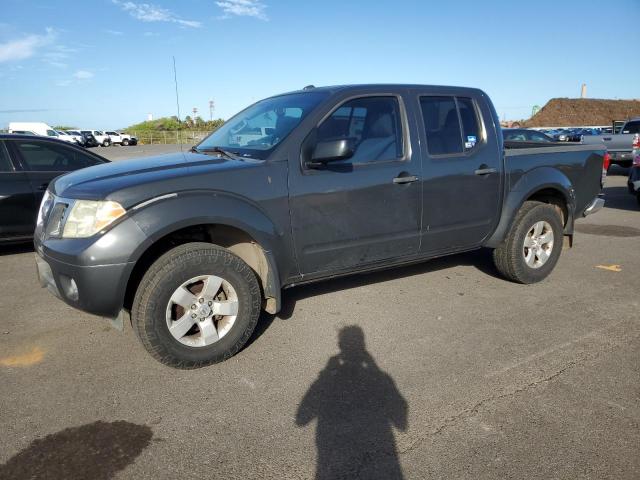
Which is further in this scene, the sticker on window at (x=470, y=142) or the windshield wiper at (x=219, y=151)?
the sticker on window at (x=470, y=142)

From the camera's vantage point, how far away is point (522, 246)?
4730 millimetres

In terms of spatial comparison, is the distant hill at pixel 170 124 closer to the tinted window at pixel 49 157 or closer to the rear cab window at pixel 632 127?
the rear cab window at pixel 632 127

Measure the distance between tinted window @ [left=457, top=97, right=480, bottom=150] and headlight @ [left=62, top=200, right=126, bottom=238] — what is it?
9.88 feet

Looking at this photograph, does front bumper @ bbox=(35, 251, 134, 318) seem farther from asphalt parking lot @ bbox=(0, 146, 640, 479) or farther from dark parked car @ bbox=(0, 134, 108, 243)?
dark parked car @ bbox=(0, 134, 108, 243)

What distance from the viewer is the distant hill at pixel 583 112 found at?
58156mm

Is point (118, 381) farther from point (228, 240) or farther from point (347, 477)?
point (347, 477)

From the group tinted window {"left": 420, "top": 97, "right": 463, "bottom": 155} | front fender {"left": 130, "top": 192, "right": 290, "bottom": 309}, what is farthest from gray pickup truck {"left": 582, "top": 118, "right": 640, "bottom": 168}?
front fender {"left": 130, "top": 192, "right": 290, "bottom": 309}

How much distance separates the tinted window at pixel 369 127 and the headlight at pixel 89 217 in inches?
62.6

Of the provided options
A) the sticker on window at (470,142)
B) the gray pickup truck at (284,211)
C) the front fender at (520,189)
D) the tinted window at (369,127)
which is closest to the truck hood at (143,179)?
the gray pickup truck at (284,211)

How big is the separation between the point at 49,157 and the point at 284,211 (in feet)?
14.5

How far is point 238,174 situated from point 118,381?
1555 mm

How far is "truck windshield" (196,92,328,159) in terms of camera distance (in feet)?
12.1

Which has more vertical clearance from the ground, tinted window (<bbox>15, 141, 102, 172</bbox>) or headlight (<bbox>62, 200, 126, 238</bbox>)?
tinted window (<bbox>15, 141, 102, 172</bbox>)

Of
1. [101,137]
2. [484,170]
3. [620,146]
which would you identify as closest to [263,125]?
[484,170]
